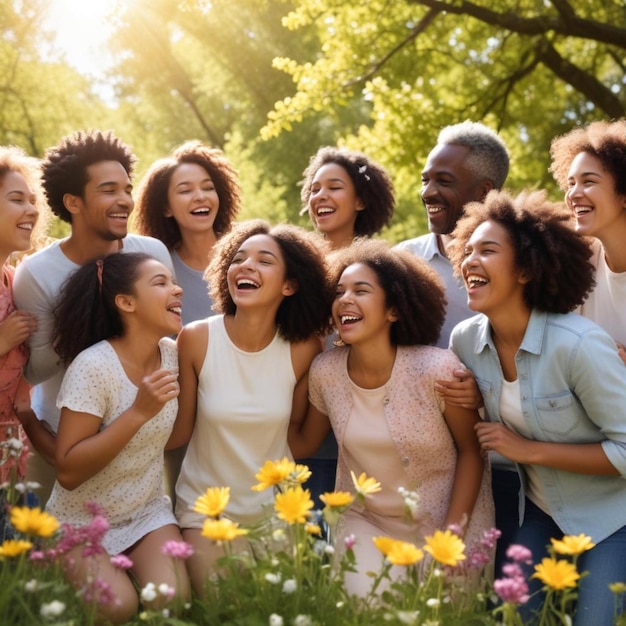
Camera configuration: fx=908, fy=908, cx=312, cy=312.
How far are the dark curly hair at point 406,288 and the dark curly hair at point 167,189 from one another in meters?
1.57

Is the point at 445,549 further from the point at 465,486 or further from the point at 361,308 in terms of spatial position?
the point at 361,308

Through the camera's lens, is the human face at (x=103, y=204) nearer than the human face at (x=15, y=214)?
No

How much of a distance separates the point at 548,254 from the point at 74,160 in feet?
8.86

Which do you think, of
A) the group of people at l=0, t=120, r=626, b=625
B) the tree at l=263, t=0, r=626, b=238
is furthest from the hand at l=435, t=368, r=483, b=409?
the tree at l=263, t=0, r=626, b=238

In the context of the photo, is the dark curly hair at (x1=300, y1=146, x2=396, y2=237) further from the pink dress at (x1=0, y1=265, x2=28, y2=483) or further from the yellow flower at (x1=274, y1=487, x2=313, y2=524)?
the yellow flower at (x1=274, y1=487, x2=313, y2=524)

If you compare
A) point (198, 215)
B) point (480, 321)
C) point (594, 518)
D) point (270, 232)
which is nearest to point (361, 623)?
point (594, 518)

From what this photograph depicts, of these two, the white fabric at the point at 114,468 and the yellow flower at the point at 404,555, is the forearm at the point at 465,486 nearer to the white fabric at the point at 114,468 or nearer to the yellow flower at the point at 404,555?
the white fabric at the point at 114,468

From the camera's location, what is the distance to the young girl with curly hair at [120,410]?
4066 mm

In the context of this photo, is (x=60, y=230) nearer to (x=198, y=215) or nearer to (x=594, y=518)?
(x=198, y=215)

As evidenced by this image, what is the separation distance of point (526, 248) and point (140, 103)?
25118 mm

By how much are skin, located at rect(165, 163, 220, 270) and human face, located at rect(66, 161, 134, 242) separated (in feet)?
1.81

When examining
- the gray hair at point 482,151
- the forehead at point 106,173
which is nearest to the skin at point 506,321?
the gray hair at point 482,151

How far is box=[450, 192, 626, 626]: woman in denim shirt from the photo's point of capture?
4008mm

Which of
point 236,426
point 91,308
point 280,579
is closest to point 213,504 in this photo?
point 280,579
